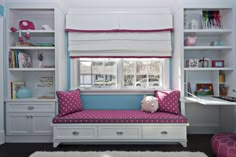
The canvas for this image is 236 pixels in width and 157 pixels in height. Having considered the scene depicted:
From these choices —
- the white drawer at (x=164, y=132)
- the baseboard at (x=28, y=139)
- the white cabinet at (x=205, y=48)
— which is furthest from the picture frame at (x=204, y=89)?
the baseboard at (x=28, y=139)

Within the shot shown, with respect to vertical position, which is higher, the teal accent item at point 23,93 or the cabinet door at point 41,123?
the teal accent item at point 23,93

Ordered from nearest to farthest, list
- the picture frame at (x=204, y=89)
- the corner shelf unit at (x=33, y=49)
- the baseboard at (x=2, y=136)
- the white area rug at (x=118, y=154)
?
the white area rug at (x=118, y=154)
the baseboard at (x=2, y=136)
the corner shelf unit at (x=33, y=49)
the picture frame at (x=204, y=89)

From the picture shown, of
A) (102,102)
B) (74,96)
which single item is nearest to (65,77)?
(74,96)

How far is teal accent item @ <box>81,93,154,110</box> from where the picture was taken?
3.43 meters

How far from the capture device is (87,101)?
3.44 m

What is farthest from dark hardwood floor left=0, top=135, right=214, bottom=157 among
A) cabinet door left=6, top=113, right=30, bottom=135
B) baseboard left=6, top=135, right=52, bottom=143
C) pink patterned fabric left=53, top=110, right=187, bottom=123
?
pink patterned fabric left=53, top=110, right=187, bottom=123

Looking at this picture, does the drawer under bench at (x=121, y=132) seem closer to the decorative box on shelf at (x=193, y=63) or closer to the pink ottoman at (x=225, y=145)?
the pink ottoman at (x=225, y=145)

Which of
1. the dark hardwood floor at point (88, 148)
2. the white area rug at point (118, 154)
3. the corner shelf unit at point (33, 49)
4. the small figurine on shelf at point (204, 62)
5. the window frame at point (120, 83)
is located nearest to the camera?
the white area rug at point (118, 154)

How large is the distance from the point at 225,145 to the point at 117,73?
2044 millimetres

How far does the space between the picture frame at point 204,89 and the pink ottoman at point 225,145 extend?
1.03 metres

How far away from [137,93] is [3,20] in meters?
2.51

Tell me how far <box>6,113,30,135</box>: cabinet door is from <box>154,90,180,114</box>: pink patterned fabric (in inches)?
84.0

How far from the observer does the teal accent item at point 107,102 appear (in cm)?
343

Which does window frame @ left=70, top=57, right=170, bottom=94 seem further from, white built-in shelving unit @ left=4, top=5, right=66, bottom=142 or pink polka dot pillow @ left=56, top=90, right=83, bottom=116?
pink polka dot pillow @ left=56, top=90, right=83, bottom=116
